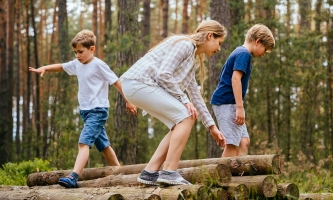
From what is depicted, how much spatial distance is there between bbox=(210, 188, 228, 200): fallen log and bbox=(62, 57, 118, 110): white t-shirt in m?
2.32

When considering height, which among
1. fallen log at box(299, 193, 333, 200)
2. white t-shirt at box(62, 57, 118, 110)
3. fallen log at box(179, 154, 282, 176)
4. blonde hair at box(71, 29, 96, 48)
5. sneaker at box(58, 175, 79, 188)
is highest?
blonde hair at box(71, 29, 96, 48)

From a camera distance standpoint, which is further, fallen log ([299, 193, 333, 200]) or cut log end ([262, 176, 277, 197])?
fallen log ([299, 193, 333, 200])

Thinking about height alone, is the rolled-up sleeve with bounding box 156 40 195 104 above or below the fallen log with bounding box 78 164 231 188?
above

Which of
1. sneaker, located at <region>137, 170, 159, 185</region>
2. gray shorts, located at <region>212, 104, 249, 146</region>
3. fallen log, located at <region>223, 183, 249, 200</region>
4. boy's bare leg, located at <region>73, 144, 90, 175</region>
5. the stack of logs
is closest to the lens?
the stack of logs

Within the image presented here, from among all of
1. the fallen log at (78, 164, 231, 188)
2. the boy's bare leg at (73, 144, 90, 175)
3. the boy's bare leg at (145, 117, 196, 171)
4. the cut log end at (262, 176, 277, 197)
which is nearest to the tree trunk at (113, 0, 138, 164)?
the boy's bare leg at (73, 144, 90, 175)

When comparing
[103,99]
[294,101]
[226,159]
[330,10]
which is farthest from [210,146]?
[226,159]

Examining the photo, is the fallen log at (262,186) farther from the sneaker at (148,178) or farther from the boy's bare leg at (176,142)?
the sneaker at (148,178)

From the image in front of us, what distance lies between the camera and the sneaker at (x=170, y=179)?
491 centimetres

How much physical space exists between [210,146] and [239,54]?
7377 mm

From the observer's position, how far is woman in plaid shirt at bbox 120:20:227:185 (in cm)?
495

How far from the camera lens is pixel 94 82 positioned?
262 inches

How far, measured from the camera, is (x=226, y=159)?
5496 mm

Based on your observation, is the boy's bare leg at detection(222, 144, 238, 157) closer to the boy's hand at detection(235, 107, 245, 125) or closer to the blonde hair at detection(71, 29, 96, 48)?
the boy's hand at detection(235, 107, 245, 125)

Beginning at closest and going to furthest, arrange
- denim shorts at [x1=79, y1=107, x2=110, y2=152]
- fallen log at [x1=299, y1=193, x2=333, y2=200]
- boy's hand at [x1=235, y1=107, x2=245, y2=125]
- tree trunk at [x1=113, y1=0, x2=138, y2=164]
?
fallen log at [x1=299, y1=193, x2=333, y2=200], boy's hand at [x1=235, y1=107, x2=245, y2=125], denim shorts at [x1=79, y1=107, x2=110, y2=152], tree trunk at [x1=113, y1=0, x2=138, y2=164]
